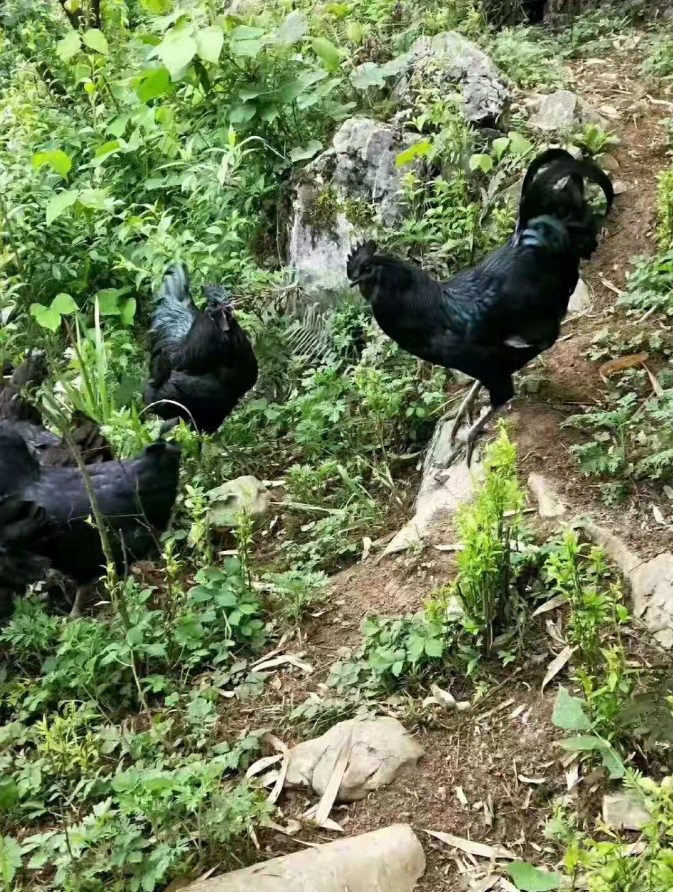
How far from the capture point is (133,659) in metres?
3.74

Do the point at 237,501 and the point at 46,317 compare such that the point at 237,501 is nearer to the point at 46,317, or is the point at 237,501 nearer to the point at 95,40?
the point at 46,317

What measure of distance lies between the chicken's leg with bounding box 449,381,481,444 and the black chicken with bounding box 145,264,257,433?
5.10 ft

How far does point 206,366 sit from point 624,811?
12.5 ft

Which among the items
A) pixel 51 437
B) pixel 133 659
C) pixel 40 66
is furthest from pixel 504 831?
pixel 40 66

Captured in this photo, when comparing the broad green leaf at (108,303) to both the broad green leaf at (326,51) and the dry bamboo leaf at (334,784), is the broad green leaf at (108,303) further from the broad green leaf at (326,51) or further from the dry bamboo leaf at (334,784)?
the dry bamboo leaf at (334,784)

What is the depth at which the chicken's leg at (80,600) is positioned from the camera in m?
4.46

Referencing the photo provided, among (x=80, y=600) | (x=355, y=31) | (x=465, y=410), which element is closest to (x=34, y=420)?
(x=80, y=600)

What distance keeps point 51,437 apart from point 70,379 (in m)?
1.15

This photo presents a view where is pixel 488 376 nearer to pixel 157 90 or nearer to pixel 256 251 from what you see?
pixel 256 251

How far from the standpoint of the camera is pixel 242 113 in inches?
266

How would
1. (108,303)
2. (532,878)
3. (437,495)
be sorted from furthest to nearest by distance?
(108,303)
(437,495)
(532,878)

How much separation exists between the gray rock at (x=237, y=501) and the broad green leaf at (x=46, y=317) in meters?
1.80

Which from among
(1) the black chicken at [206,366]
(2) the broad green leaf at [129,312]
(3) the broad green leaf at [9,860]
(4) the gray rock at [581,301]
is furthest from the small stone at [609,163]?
(3) the broad green leaf at [9,860]

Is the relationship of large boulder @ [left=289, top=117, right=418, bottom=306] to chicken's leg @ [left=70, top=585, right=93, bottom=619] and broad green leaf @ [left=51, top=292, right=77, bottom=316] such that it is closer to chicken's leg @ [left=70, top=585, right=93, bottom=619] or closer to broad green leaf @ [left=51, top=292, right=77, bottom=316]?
broad green leaf @ [left=51, top=292, right=77, bottom=316]
